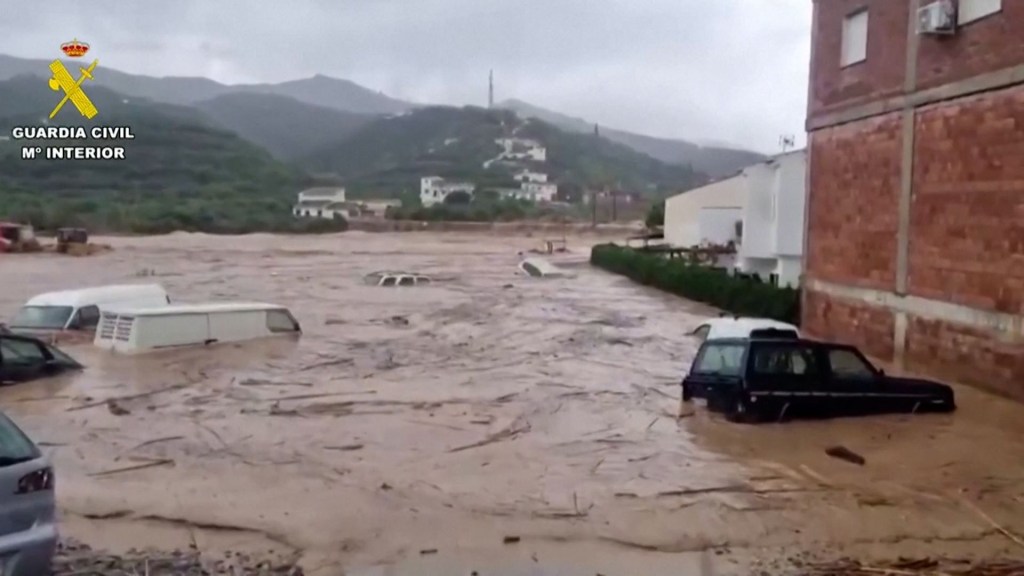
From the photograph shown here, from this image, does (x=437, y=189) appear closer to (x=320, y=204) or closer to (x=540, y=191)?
(x=540, y=191)

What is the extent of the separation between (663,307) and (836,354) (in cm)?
2470

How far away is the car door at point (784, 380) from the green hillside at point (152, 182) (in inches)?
3807

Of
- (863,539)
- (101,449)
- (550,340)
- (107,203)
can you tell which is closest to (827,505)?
(863,539)

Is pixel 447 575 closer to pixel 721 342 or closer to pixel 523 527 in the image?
pixel 523 527

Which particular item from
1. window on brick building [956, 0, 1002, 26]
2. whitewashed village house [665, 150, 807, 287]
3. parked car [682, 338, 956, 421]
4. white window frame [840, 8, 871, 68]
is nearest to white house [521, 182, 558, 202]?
whitewashed village house [665, 150, 807, 287]

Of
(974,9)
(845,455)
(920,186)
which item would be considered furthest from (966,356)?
(845,455)

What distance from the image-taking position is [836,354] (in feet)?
52.8

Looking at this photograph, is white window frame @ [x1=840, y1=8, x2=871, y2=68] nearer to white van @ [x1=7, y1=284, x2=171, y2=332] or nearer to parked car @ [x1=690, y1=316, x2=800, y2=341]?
parked car @ [x1=690, y1=316, x2=800, y2=341]

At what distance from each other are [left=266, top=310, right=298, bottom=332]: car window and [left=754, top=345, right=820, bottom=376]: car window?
1488 cm

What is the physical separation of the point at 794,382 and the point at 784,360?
1.30 feet

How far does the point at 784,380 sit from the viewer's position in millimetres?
15844

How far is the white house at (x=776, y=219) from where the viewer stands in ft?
110

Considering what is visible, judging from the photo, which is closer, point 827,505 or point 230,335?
point 827,505

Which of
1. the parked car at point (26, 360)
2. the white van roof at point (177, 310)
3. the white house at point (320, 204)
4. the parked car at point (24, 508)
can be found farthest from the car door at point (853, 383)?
the white house at point (320, 204)
